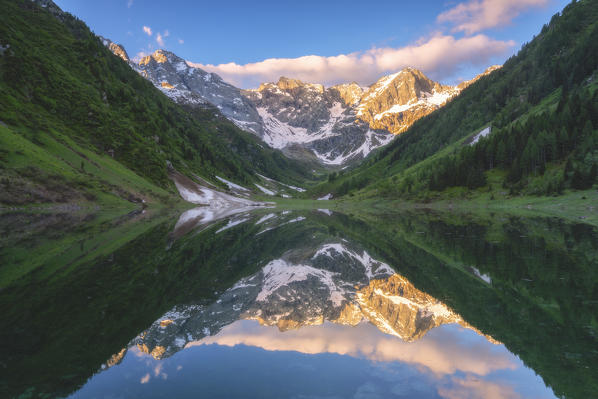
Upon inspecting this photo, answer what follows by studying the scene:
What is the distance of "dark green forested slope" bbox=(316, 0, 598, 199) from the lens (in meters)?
97.8

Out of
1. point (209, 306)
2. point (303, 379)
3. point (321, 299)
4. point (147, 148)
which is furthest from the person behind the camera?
point (147, 148)

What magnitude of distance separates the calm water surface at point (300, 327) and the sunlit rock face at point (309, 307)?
0.09 metres

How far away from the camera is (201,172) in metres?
185

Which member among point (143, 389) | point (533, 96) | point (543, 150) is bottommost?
point (143, 389)

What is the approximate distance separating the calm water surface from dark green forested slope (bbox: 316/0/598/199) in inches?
3618

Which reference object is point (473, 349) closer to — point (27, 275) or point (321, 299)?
point (321, 299)

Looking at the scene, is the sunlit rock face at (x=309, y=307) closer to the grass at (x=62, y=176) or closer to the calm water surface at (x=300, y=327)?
the calm water surface at (x=300, y=327)

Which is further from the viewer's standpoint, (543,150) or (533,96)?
(533,96)

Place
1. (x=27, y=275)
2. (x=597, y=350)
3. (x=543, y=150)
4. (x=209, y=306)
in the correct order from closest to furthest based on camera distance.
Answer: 1. (x=597, y=350)
2. (x=209, y=306)
3. (x=27, y=275)
4. (x=543, y=150)

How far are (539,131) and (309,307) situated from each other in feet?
419

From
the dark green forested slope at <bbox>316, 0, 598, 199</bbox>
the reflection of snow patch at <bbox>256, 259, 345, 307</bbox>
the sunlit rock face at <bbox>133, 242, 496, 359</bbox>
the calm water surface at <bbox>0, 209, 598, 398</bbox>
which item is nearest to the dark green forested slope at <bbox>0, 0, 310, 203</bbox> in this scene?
the calm water surface at <bbox>0, 209, 598, 398</bbox>

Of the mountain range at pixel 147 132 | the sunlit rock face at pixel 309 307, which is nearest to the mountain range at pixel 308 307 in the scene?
the sunlit rock face at pixel 309 307

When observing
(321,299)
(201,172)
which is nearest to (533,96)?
(201,172)

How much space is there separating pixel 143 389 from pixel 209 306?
7353 millimetres
